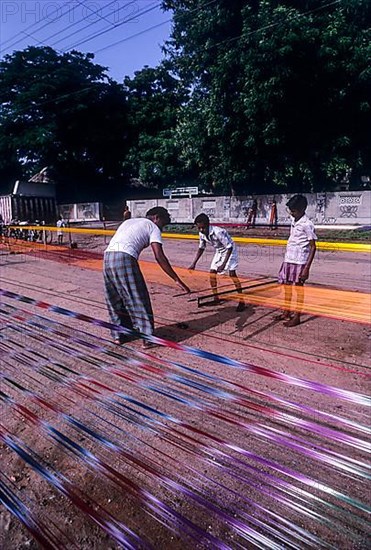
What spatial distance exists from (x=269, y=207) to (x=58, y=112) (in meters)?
15.2

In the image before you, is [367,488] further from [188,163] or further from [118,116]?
[118,116]

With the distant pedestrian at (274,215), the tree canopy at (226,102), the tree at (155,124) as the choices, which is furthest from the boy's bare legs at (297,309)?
the tree at (155,124)

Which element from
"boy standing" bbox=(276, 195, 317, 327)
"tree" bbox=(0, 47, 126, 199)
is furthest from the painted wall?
"boy standing" bbox=(276, 195, 317, 327)

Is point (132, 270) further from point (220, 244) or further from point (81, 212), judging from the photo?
point (81, 212)

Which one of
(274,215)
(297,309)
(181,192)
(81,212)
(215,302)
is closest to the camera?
(297,309)

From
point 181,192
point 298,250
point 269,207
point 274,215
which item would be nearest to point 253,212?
point 269,207

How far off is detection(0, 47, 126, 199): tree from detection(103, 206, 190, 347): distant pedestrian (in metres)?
22.5

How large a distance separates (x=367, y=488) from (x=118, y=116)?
26506 millimetres

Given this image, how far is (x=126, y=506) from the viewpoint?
1925mm

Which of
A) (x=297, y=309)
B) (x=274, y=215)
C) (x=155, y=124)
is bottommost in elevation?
(x=297, y=309)

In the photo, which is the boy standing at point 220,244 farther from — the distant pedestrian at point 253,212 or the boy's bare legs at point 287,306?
the distant pedestrian at point 253,212

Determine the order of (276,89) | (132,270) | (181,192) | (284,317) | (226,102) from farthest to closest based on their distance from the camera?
(181,192)
(226,102)
(276,89)
(284,317)
(132,270)

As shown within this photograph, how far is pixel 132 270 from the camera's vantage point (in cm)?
381

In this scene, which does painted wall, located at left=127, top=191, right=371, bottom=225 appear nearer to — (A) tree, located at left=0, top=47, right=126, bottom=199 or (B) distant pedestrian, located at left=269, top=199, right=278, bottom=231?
(B) distant pedestrian, located at left=269, top=199, right=278, bottom=231
